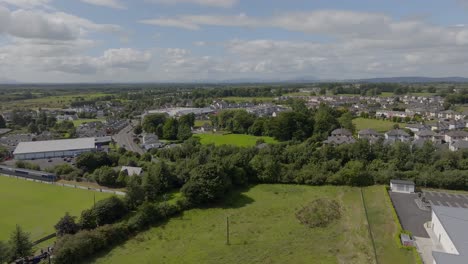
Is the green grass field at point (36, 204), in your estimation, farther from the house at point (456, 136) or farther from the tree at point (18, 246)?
the house at point (456, 136)

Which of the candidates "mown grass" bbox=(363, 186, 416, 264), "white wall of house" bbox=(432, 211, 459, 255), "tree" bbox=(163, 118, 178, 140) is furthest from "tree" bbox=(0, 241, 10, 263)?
"tree" bbox=(163, 118, 178, 140)

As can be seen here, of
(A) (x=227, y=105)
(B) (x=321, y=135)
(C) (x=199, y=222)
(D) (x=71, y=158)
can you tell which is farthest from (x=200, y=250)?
(A) (x=227, y=105)

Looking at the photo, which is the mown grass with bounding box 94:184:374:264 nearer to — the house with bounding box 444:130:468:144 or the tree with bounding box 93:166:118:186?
the tree with bounding box 93:166:118:186

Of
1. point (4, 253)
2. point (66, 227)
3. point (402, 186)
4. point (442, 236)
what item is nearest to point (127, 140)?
point (66, 227)

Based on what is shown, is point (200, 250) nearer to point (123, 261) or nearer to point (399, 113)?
point (123, 261)

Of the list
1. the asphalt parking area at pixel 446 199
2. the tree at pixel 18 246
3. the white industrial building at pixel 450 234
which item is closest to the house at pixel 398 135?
the asphalt parking area at pixel 446 199

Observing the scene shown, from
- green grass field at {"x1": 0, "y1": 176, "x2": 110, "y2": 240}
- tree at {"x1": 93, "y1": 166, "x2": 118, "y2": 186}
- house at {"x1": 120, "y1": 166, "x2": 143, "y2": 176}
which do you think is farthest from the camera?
house at {"x1": 120, "y1": 166, "x2": 143, "y2": 176}

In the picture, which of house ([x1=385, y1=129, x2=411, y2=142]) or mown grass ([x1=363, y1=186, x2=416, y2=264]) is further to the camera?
house ([x1=385, y1=129, x2=411, y2=142])
